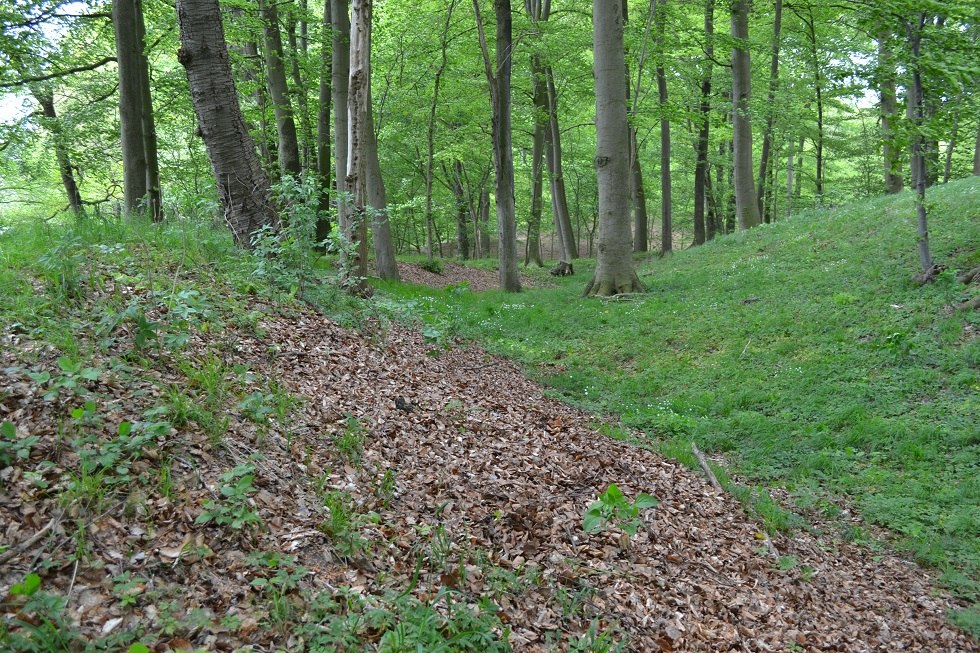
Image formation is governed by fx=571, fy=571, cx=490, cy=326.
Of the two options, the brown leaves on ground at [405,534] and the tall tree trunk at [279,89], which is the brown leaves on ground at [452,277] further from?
the brown leaves on ground at [405,534]

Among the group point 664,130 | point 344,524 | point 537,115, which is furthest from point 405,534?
point 664,130

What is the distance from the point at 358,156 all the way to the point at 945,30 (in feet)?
28.3

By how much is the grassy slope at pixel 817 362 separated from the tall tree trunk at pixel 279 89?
15.0 ft

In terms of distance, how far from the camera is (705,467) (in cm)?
628

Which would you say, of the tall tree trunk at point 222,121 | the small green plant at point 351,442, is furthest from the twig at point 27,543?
the tall tree trunk at point 222,121

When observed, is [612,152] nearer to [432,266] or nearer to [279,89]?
[279,89]

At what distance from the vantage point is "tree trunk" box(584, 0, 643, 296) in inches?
496

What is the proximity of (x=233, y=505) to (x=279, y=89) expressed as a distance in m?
13.2

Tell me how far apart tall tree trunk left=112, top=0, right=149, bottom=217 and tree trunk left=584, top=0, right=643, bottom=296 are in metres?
9.09

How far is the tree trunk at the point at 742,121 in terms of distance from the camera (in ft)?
56.1

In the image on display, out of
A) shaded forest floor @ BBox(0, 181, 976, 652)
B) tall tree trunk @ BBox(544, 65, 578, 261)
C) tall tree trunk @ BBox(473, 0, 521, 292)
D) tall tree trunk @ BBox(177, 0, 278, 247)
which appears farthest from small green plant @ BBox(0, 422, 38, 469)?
tall tree trunk @ BBox(544, 65, 578, 261)

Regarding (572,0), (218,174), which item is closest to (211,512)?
(218,174)

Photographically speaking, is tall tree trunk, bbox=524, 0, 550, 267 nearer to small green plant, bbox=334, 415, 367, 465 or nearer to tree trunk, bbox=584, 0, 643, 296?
tree trunk, bbox=584, 0, 643, 296

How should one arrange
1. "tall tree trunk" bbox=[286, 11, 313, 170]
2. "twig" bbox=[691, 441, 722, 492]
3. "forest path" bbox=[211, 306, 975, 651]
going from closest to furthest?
"forest path" bbox=[211, 306, 975, 651] → "twig" bbox=[691, 441, 722, 492] → "tall tree trunk" bbox=[286, 11, 313, 170]
